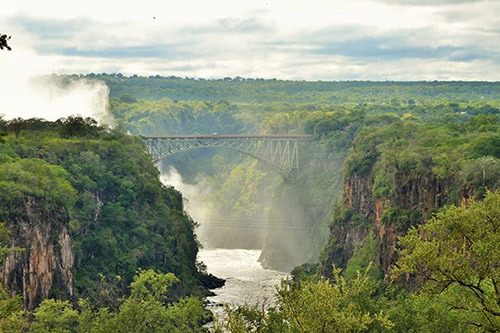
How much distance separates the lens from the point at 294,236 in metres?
129

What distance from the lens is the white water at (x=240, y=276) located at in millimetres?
94562

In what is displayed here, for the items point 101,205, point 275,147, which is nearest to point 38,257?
point 101,205

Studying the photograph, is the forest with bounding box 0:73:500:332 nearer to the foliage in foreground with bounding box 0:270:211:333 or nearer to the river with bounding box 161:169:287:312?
the foliage in foreground with bounding box 0:270:211:333

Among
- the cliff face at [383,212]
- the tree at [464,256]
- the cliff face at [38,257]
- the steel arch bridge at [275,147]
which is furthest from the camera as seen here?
the steel arch bridge at [275,147]

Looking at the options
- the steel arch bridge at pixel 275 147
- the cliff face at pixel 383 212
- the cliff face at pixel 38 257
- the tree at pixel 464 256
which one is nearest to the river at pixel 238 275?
the cliff face at pixel 383 212

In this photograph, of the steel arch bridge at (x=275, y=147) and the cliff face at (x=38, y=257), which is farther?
the steel arch bridge at (x=275, y=147)

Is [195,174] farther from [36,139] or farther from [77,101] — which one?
[36,139]

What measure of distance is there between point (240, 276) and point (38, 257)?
1983 inches

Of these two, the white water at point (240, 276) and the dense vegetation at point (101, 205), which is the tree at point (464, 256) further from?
the white water at point (240, 276)

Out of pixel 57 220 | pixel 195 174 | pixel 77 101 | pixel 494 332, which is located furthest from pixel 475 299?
pixel 195 174

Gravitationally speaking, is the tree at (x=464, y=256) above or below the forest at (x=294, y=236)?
above

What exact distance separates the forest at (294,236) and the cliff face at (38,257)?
0.43 ft

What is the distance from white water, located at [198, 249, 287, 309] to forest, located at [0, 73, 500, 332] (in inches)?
88.8

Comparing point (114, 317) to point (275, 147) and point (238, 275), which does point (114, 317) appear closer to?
point (238, 275)
